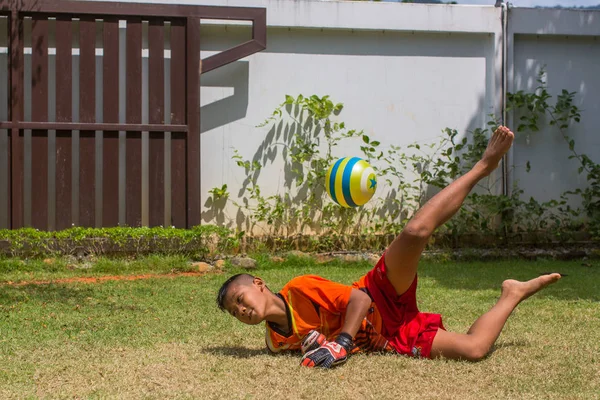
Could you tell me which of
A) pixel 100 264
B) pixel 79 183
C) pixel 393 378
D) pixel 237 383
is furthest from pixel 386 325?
pixel 79 183

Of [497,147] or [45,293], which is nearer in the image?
[497,147]

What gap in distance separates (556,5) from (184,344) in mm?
7499

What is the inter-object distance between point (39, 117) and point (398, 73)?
4.28 meters

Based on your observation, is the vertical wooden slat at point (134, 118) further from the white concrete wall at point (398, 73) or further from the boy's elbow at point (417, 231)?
the boy's elbow at point (417, 231)

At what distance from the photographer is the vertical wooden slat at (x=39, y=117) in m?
8.25

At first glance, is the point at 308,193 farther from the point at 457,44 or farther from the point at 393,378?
the point at 393,378

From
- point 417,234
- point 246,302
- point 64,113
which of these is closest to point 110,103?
point 64,113

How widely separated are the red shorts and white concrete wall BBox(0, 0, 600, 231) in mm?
5080

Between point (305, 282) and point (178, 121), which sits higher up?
point (178, 121)

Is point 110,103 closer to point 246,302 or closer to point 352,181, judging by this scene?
point 352,181

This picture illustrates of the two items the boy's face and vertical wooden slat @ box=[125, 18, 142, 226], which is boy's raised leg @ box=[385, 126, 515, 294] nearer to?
the boy's face

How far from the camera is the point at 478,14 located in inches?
372

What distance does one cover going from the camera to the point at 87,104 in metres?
8.34

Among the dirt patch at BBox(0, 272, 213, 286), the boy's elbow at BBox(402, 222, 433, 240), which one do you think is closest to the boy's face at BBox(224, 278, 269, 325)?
the boy's elbow at BBox(402, 222, 433, 240)
